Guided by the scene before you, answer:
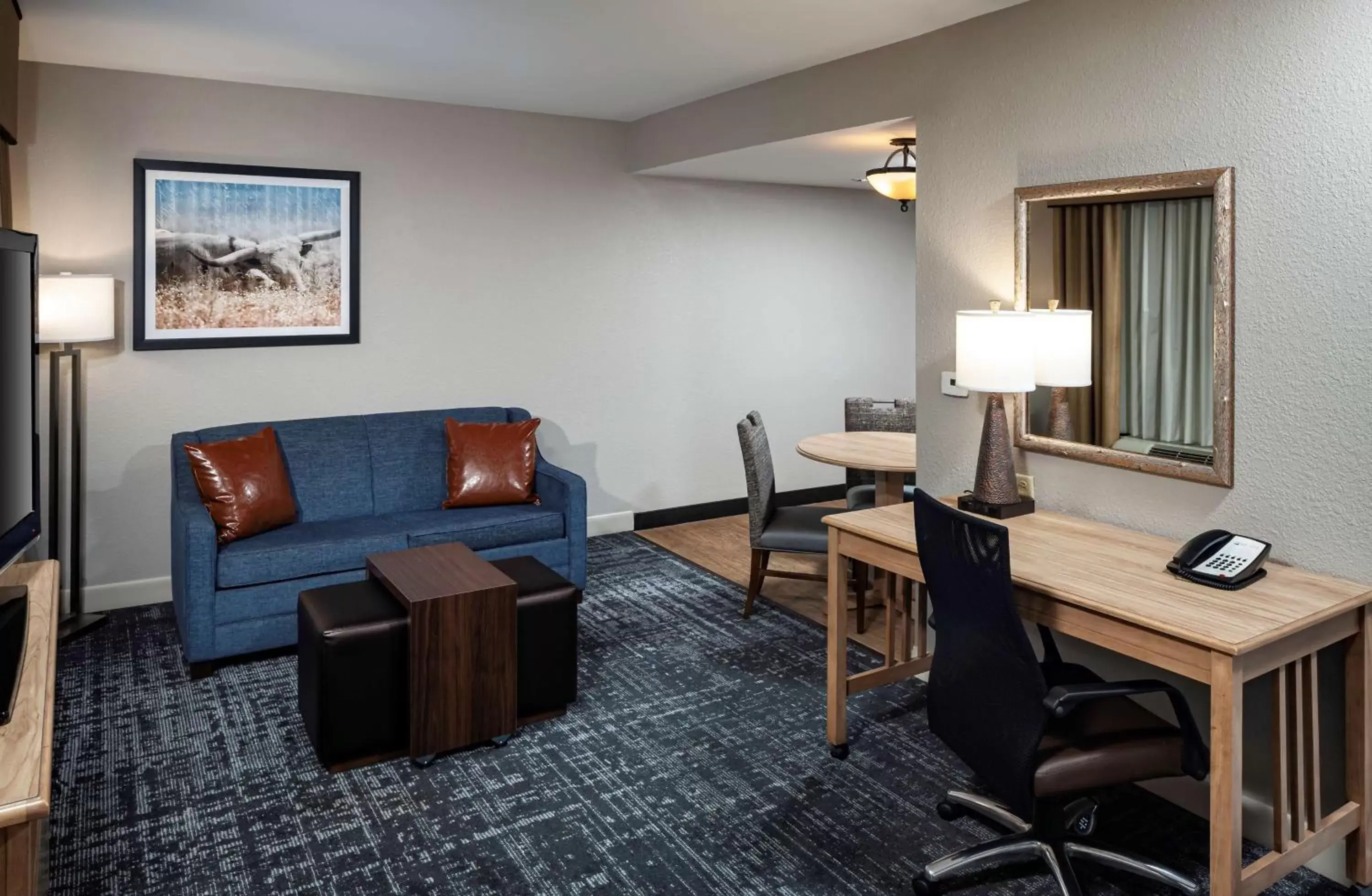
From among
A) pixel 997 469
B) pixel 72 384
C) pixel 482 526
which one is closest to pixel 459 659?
pixel 482 526

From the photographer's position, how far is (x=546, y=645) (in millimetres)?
2965

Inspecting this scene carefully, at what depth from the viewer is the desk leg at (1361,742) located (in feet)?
6.91

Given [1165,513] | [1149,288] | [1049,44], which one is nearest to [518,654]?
[1165,513]

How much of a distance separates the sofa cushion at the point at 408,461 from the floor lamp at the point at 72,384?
106 centimetres

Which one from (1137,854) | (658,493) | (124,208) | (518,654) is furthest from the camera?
(658,493)

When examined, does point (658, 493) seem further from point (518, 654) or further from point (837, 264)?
point (518, 654)

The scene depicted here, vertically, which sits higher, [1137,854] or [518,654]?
[518,654]

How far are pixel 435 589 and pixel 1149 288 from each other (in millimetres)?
2078

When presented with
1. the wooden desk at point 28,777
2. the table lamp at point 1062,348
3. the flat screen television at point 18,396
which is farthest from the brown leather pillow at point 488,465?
the wooden desk at point 28,777

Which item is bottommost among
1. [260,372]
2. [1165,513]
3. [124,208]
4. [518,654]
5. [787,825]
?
[787,825]

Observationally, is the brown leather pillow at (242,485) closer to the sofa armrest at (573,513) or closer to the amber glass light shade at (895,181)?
the sofa armrest at (573,513)

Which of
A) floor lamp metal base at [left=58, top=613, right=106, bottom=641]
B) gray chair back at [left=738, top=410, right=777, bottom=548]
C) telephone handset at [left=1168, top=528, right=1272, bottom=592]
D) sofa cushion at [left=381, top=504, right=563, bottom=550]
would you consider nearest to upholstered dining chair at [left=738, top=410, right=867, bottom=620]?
gray chair back at [left=738, top=410, right=777, bottom=548]

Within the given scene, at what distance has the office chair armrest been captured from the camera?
1.83m

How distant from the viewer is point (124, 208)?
390 cm
